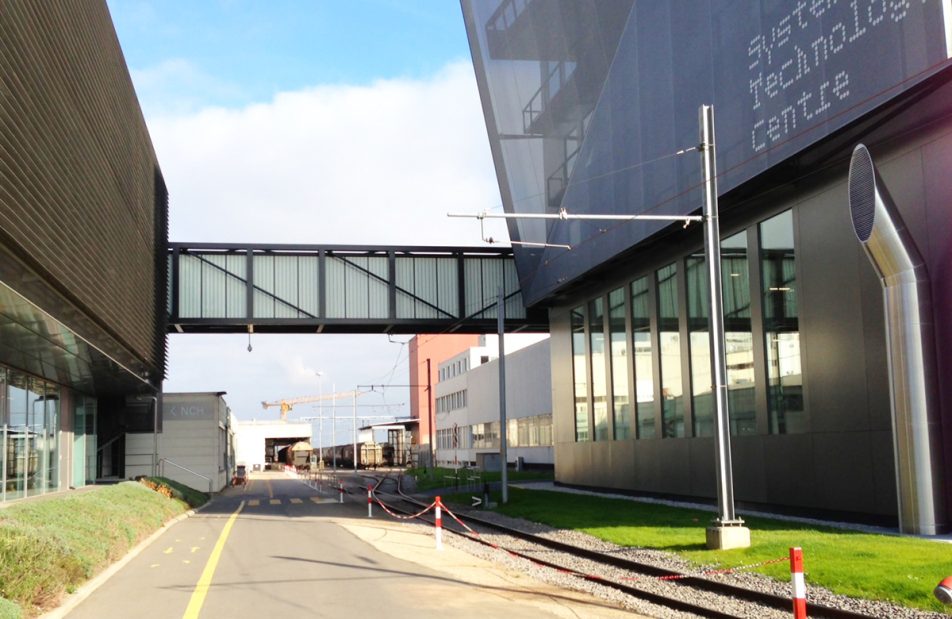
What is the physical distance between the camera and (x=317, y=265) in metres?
39.3

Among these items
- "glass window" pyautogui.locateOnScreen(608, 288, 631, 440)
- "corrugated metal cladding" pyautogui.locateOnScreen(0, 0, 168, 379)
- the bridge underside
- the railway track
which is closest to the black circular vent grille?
the railway track

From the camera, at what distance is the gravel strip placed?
37.9 ft

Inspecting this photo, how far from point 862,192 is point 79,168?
16383 millimetres

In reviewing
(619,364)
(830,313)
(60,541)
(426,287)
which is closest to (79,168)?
(60,541)

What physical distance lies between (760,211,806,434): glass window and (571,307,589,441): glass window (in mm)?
14177

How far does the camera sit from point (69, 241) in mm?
21047

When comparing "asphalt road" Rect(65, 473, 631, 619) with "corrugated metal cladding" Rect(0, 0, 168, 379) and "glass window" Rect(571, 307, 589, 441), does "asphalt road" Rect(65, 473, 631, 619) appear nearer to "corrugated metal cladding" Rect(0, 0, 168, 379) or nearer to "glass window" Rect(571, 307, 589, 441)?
"corrugated metal cladding" Rect(0, 0, 168, 379)

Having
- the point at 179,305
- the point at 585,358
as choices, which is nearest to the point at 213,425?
the point at 179,305

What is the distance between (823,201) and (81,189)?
16.4 m

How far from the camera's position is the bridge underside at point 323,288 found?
39.0m

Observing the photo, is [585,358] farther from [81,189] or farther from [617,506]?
[81,189]

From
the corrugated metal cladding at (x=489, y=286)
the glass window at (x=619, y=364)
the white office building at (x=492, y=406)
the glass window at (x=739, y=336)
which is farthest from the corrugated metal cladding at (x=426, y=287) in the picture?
the white office building at (x=492, y=406)

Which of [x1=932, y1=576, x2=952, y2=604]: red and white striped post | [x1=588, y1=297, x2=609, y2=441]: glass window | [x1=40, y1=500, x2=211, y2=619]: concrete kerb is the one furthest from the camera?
[x1=588, y1=297, x2=609, y2=441]: glass window

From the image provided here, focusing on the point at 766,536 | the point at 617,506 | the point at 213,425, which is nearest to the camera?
the point at 766,536
